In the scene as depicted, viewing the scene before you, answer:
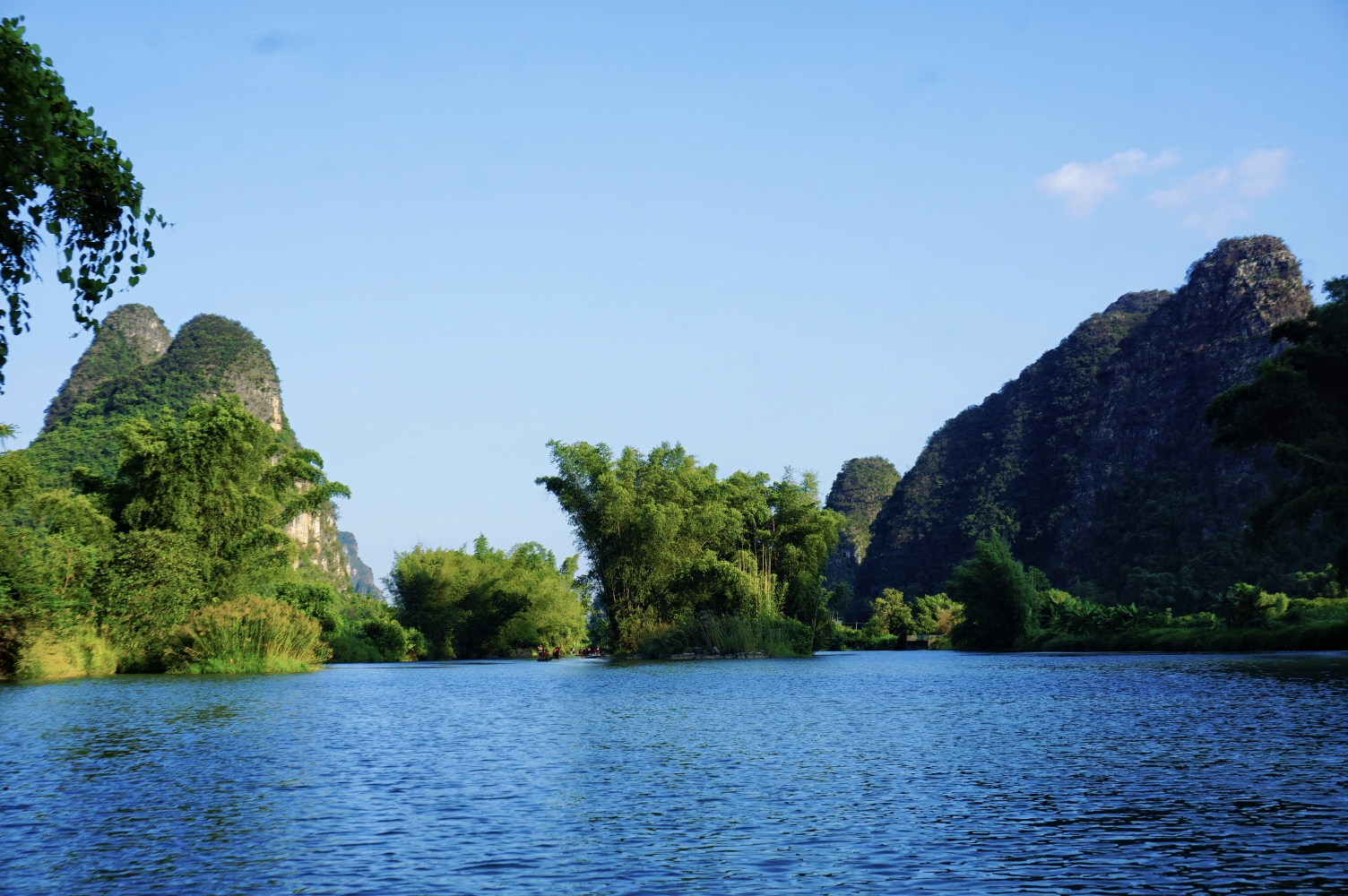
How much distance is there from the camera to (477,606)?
267 ft

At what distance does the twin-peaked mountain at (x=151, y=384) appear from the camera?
335 feet

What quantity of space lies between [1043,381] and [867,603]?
42310 millimetres

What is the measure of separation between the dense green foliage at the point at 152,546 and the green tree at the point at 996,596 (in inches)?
1658

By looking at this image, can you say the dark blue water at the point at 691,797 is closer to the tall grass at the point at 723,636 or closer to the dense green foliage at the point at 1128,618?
the dense green foliage at the point at 1128,618

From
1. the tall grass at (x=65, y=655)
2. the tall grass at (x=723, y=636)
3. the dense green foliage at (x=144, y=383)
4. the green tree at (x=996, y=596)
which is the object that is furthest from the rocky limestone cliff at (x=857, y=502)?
the tall grass at (x=65, y=655)

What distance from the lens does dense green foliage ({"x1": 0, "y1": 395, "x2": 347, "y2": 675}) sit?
3061cm

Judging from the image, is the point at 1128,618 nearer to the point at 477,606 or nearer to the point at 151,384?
the point at 477,606

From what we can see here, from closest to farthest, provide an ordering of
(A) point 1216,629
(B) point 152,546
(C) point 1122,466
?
(B) point 152,546 < (A) point 1216,629 < (C) point 1122,466

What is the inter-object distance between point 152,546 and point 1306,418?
137 feet

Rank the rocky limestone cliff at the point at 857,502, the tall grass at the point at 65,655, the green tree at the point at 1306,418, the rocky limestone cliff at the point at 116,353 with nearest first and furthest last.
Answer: the tall grass at the point at 65,655 < the green tree at the point at 1306,418 < the rocky limestone cliff at the point at 116,353 < the rocky limestone cliff at the point at 857,502

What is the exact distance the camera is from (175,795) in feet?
35.5

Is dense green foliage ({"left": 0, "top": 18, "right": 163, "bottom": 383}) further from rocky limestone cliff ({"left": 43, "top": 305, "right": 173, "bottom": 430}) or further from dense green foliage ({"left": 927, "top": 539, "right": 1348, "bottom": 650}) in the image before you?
rocky limestone cliff ({"left": 43, "top": 305, "right": 173, "bottom": 430})

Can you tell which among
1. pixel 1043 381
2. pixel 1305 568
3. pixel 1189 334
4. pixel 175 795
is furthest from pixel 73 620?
pixel 1043 381

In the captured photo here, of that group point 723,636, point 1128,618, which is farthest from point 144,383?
point 1128,618
